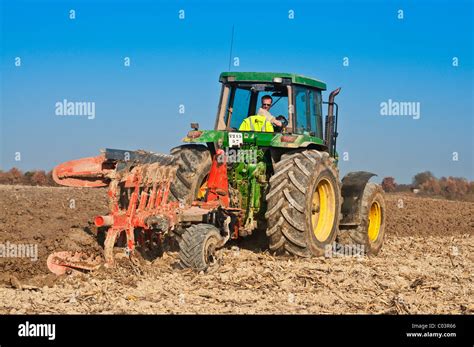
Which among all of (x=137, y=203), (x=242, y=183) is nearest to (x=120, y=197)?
(x=137, y=203)

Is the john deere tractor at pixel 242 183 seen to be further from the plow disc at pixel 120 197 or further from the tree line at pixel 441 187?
the tree line at pixel 441 187

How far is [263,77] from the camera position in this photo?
395 inches

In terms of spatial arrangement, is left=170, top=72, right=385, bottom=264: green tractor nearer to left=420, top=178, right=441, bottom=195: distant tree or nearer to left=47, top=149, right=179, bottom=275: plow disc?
left=47, top=149, right=179, bottom=275: plow disc

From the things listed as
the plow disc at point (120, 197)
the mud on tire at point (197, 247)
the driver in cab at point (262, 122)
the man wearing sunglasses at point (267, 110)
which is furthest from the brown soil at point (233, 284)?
the man wearing sunglasses at point (267, 110)

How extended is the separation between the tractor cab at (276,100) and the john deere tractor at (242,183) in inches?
0.6

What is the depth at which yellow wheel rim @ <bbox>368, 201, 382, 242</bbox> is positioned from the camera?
11867 millimetres

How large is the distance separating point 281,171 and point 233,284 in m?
2.00

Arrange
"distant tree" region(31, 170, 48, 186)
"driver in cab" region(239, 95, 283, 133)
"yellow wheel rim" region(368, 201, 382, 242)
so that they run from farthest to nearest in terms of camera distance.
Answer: "distant tree" region(31, 170, 48, 186), "yellow wheel rim" region(368, 201, 382, 242), "driver in cab" region(239, 95, 283, 133)

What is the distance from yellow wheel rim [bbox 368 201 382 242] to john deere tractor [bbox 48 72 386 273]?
664 mm

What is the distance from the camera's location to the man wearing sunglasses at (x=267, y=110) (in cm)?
998

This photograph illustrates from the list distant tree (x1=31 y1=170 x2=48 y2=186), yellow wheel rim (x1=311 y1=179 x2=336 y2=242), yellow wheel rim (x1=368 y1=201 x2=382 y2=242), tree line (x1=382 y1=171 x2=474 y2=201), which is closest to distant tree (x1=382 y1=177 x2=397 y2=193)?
tree line (x1=382 y1=171 x2=474 y2=201)

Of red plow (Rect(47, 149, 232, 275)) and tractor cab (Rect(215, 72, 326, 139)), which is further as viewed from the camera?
tractor cab (Rect(215, 72, 326, 139))
